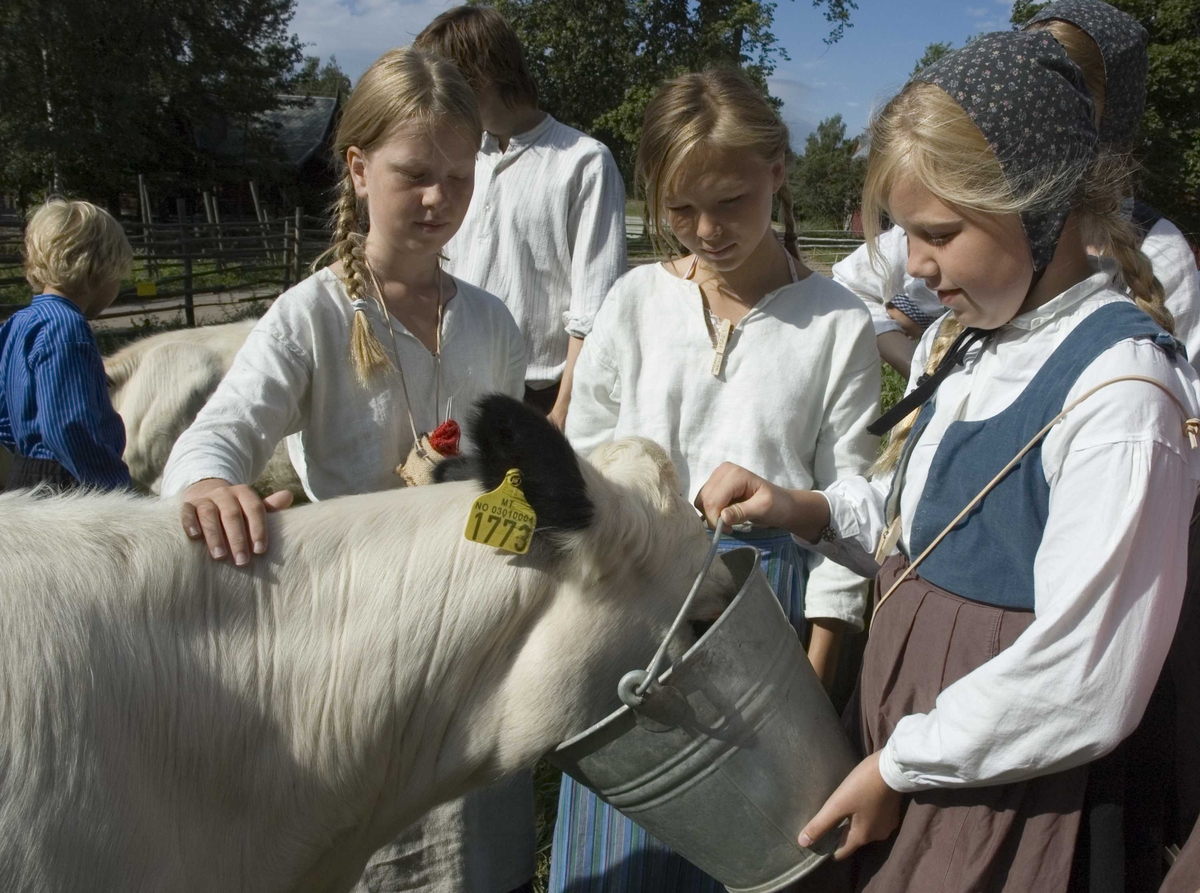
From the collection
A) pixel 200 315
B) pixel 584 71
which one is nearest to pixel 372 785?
pixel 200 315

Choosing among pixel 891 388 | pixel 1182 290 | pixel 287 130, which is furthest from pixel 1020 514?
pixel 287 130

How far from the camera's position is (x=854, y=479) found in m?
2.14

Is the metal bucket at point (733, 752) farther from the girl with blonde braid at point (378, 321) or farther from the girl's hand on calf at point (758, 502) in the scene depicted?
the girl with blonde braid at point (378, 321)

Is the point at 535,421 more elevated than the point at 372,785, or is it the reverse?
the point at 535,421

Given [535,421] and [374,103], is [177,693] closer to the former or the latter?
[535,421]

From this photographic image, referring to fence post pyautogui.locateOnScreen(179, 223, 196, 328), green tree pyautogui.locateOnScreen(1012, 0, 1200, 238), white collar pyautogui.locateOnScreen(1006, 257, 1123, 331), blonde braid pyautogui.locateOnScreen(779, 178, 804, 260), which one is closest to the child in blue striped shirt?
blonde braid pyautogui.locateOnScreen(779, 178, 804, 260)

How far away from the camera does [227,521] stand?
5.42ft

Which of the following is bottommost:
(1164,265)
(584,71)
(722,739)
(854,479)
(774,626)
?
(722,739)

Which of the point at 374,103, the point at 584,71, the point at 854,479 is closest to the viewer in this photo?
the point at 854,479

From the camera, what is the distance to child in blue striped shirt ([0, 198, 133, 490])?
3.90m

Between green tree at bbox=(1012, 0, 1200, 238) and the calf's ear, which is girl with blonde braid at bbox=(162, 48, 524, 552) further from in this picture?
green tree at bbox=(1012, 0, 1200, 238)

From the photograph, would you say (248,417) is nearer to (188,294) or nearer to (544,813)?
(544,813)

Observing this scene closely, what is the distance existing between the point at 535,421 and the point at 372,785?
76cm

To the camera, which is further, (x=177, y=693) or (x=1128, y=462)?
(x=177, y=693)
